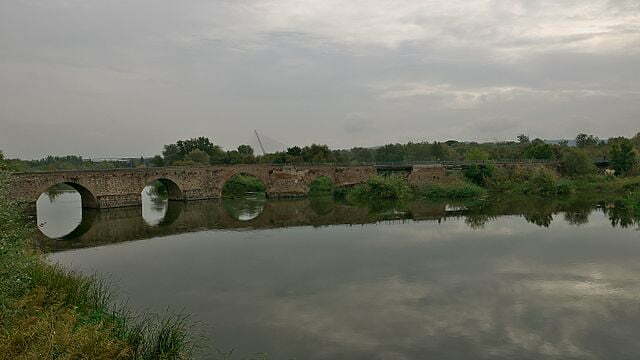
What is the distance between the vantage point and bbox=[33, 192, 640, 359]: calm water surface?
42.8 feet

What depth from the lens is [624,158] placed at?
208ft

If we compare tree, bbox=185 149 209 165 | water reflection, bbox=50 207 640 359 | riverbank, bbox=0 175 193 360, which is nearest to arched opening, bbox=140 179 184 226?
water reflection, bbox=50 207 640 359

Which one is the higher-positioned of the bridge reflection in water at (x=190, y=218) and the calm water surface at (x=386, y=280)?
the bridge reflection in water at (x=190, y=218)

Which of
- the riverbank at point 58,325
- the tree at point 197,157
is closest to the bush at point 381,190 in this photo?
the tree at point 197,157

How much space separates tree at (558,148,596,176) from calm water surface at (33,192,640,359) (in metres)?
28.9

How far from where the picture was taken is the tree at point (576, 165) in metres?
61.9

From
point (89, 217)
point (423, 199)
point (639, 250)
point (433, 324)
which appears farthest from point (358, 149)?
point (433, 324)

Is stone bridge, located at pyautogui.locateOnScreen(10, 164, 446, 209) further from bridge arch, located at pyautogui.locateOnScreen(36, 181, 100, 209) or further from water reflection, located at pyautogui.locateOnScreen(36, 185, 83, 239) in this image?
water reflection, located at pyautogui.locateOnScreen(36, 185, 83, 239)

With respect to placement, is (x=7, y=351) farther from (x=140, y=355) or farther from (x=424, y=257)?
(x=424, y=257)

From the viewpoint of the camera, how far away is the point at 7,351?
841 cm

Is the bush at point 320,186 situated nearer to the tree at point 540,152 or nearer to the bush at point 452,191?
the bush at point 452,191

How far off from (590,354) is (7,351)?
13.0m

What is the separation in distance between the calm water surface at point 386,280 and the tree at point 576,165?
28.9 meters

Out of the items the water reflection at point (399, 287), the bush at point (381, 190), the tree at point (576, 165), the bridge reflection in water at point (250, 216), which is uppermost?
the tree at point (576, 165)
